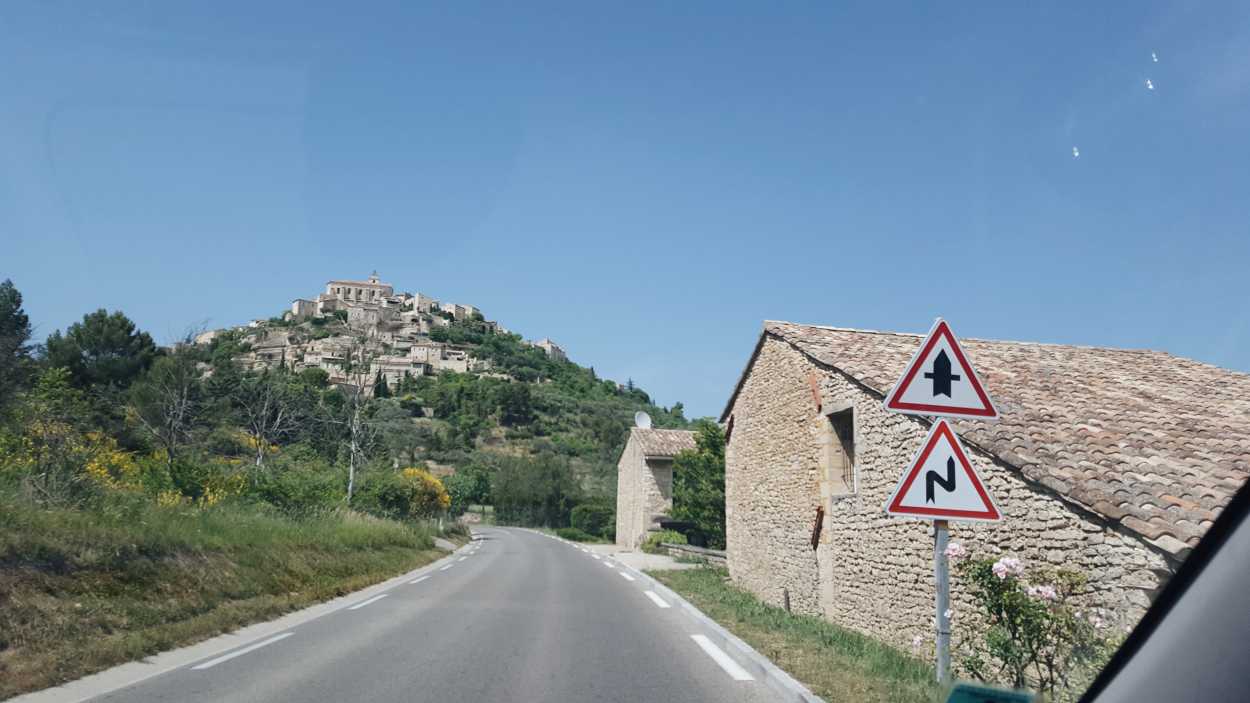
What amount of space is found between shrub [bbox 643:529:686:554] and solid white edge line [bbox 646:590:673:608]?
16.0 meters

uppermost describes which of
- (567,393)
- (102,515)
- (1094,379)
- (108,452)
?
(567,393)

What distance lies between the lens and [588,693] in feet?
21.5

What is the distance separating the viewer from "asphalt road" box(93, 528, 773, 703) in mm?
6395

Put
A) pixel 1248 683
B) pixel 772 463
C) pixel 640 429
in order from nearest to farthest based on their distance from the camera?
pixel 1248 683 → pixel 772 463 → pixel 640 429

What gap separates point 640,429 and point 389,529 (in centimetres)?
1768

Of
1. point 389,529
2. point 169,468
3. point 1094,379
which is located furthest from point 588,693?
point 389,529

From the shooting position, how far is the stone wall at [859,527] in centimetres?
697

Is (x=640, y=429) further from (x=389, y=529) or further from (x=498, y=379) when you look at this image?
(x=498, y=379)

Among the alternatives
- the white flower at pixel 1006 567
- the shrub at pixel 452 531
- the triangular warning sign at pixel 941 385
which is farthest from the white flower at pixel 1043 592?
the shrub at pixel 452 531

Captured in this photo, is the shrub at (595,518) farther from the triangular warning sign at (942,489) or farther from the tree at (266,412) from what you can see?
the triangular warning sign at (942,489)

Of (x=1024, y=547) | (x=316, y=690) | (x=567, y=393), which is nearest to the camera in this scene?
(x=316, y=690)

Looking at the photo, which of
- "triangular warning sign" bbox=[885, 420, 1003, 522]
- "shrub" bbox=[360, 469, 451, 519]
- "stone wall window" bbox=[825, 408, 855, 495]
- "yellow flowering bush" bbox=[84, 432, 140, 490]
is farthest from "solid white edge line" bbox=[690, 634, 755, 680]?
"shrub" bbox=[360, 469, 451, 519]

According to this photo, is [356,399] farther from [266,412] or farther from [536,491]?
[536,491]

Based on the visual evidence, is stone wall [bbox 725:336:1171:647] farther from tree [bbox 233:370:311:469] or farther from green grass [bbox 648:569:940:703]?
tree [bbox 233:370:311:469]
